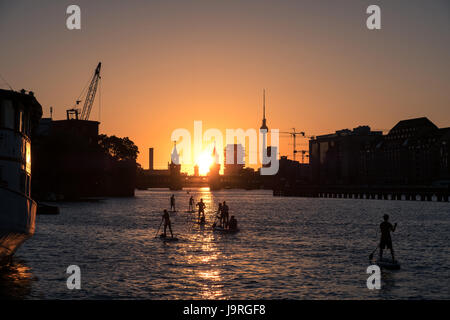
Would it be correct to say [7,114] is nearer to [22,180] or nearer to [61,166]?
[22,180]

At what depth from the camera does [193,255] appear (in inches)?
1380

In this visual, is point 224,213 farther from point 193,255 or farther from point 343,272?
point 343,272

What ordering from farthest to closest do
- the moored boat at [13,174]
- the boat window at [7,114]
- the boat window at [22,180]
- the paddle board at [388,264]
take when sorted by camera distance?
the boat window at [22,180] < the paddle board at [388,264] < the boat window at [7,114] < the moored boat at [13,174]

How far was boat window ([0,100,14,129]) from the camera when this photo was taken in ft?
92.7

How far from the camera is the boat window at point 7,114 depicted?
2827 centimetres

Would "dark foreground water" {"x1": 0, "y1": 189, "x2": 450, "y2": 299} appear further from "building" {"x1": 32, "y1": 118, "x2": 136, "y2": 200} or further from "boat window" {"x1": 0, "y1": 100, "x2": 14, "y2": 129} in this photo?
"building" {"x1": 32, "y1": 118, "x2": 136, "y2": 200}

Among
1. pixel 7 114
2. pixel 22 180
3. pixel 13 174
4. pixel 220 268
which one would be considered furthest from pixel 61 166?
pixel 220 268

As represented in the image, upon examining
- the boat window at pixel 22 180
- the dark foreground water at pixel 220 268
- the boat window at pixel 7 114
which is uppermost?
the boat window at pixel 7 114

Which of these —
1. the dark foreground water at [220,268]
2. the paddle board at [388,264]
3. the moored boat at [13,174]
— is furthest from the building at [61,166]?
the paddle board at [388,264]

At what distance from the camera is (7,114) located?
28594mm

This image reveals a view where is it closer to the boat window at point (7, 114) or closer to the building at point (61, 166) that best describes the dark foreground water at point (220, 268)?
the boat window at point (7, 114)

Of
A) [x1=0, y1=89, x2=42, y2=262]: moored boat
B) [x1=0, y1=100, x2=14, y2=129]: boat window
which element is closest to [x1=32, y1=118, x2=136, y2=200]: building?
[x1=0, y1=89, x2=42, y2=262]: moored boat

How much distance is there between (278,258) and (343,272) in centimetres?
590
